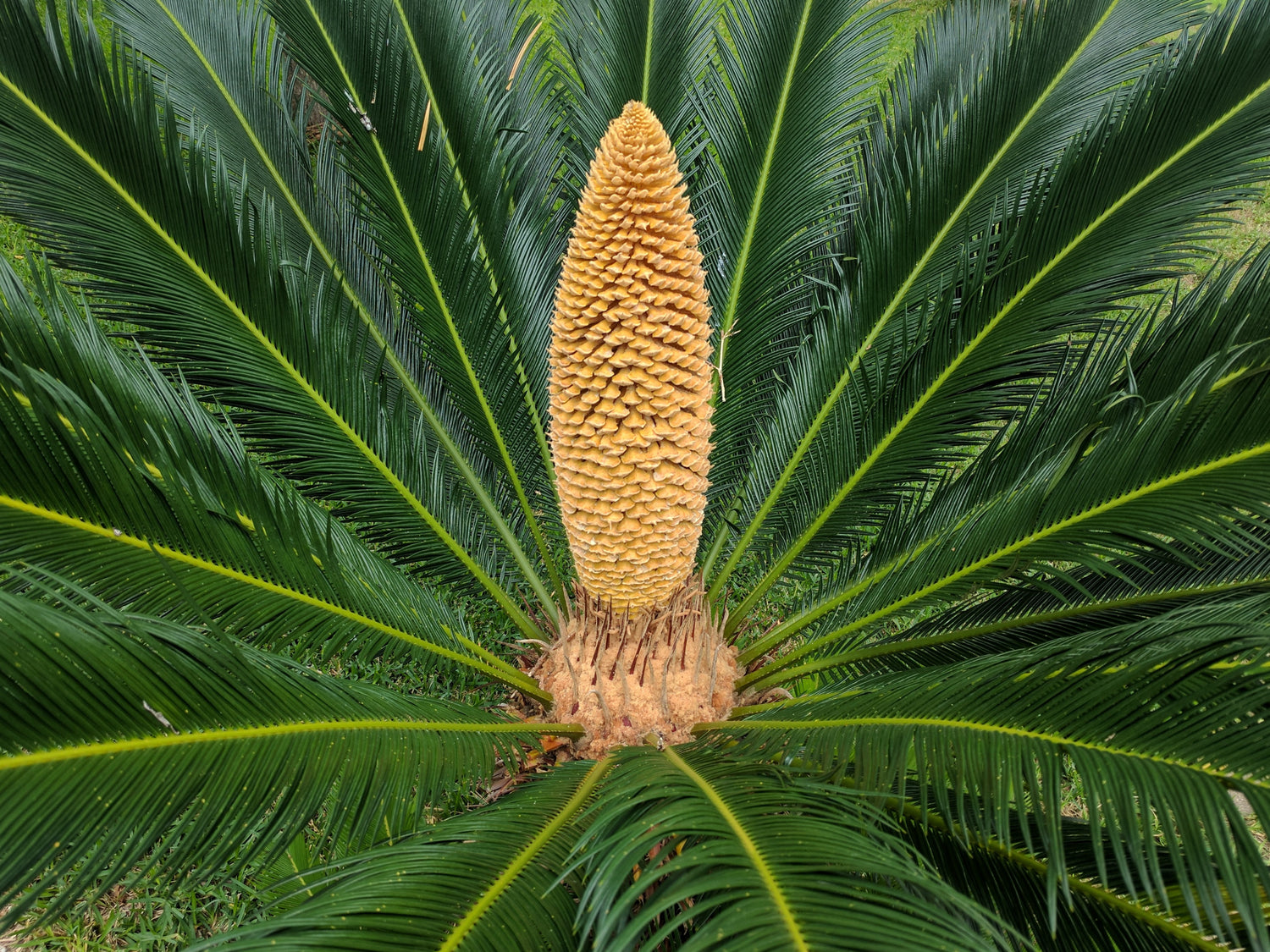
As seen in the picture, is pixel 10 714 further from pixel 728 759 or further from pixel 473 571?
pixel 473 571

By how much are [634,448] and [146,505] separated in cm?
99

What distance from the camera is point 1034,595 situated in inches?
82.8

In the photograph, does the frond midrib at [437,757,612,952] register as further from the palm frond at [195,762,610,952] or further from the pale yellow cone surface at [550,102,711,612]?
the pale yellow cone surface at [550,102,711,612]

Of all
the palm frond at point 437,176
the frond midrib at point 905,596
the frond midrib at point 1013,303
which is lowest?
the frond midrib at point 905,596

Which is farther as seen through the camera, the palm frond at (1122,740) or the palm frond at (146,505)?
the palm frond at (146,505)

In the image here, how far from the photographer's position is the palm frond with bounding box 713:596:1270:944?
1171mm

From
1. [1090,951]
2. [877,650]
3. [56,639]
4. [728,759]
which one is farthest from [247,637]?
[1090,951]

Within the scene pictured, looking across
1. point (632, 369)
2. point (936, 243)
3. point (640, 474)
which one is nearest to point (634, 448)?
point (640, 474)

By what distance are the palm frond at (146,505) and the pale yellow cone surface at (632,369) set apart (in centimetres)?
55

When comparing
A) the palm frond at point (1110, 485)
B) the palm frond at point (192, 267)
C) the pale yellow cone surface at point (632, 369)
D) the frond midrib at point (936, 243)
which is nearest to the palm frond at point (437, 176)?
the palm frond at point (192, 267)

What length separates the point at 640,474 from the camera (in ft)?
6.77

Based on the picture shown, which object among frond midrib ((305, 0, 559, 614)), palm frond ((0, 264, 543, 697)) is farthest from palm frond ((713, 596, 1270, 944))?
frond midrib ((305, 0, 559, 614))

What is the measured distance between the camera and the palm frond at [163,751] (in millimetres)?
1153

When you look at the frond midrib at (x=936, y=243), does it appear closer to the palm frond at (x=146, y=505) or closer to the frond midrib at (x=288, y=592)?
the frond midrib at (x=288, y=592)
